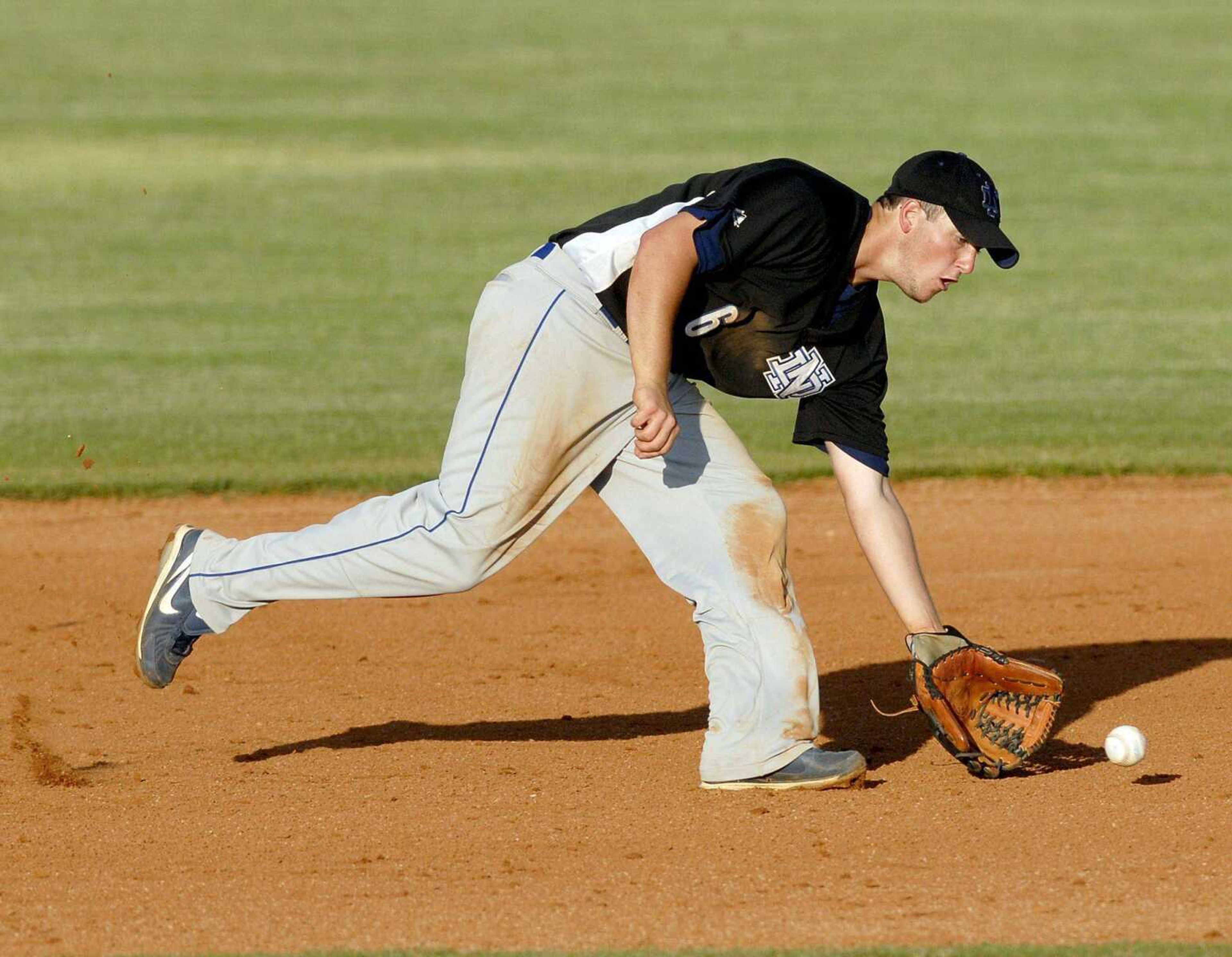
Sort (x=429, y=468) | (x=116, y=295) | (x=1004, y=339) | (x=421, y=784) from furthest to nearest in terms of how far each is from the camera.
→ (x=116, y=295), (x=1004, y=339), (x=429, y=468), (x=421, y=784)

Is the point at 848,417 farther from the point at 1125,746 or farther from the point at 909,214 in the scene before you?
the point at 1125,746

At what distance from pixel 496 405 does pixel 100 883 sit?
1.47m

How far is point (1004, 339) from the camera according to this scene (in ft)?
37.9

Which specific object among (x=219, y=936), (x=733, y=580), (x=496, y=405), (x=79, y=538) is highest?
(x=496, y=405)

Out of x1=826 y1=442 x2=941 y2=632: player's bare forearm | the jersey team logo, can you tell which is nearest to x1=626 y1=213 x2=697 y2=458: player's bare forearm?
the jersey team logo

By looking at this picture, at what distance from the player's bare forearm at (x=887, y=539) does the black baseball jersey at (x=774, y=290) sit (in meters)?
0.07

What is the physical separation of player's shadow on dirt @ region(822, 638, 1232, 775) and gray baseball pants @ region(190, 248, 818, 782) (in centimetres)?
61

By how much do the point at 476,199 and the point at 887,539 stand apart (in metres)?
12.7

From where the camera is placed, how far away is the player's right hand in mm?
4055

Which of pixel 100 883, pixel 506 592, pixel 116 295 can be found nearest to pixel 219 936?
pixel 100 883

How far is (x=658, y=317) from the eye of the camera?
410cm

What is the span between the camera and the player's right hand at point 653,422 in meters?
4.05

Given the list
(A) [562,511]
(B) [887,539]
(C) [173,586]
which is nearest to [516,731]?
(A) [562,511]

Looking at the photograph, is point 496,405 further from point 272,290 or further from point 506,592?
point 272,290
